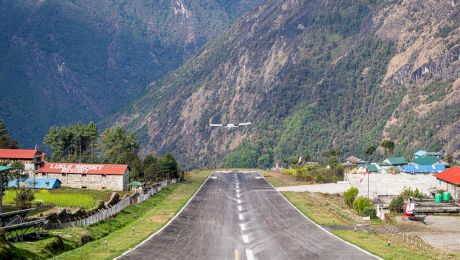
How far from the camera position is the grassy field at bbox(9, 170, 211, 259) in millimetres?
34188

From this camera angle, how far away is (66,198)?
75.8 metres

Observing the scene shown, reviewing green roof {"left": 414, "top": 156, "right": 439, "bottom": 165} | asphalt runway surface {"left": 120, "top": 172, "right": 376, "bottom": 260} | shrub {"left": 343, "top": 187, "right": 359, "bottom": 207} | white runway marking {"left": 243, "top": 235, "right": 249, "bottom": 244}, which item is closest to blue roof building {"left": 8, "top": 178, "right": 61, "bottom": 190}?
asphalt runway surface {"left": 120, "top": 172, "right": 376, "bottom": 260}

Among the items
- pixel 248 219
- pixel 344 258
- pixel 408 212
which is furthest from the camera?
pixel 408 212

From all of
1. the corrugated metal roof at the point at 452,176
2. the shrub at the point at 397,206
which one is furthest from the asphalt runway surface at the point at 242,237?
the corrugated metal roof at the point at 452,176

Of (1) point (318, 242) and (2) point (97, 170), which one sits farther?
(2) point (97, 170)

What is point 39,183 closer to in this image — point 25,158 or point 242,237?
point 25,158

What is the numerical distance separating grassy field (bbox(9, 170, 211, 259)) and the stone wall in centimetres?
2112

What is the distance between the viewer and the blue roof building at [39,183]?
305 ft

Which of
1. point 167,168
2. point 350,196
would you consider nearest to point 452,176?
point 350,196

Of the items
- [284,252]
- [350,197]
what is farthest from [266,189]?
[284,252]

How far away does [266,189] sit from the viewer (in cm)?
9356

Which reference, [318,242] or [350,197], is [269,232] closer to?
[318,242]

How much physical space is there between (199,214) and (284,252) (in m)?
24.0

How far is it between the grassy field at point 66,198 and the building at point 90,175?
640 centimetres
